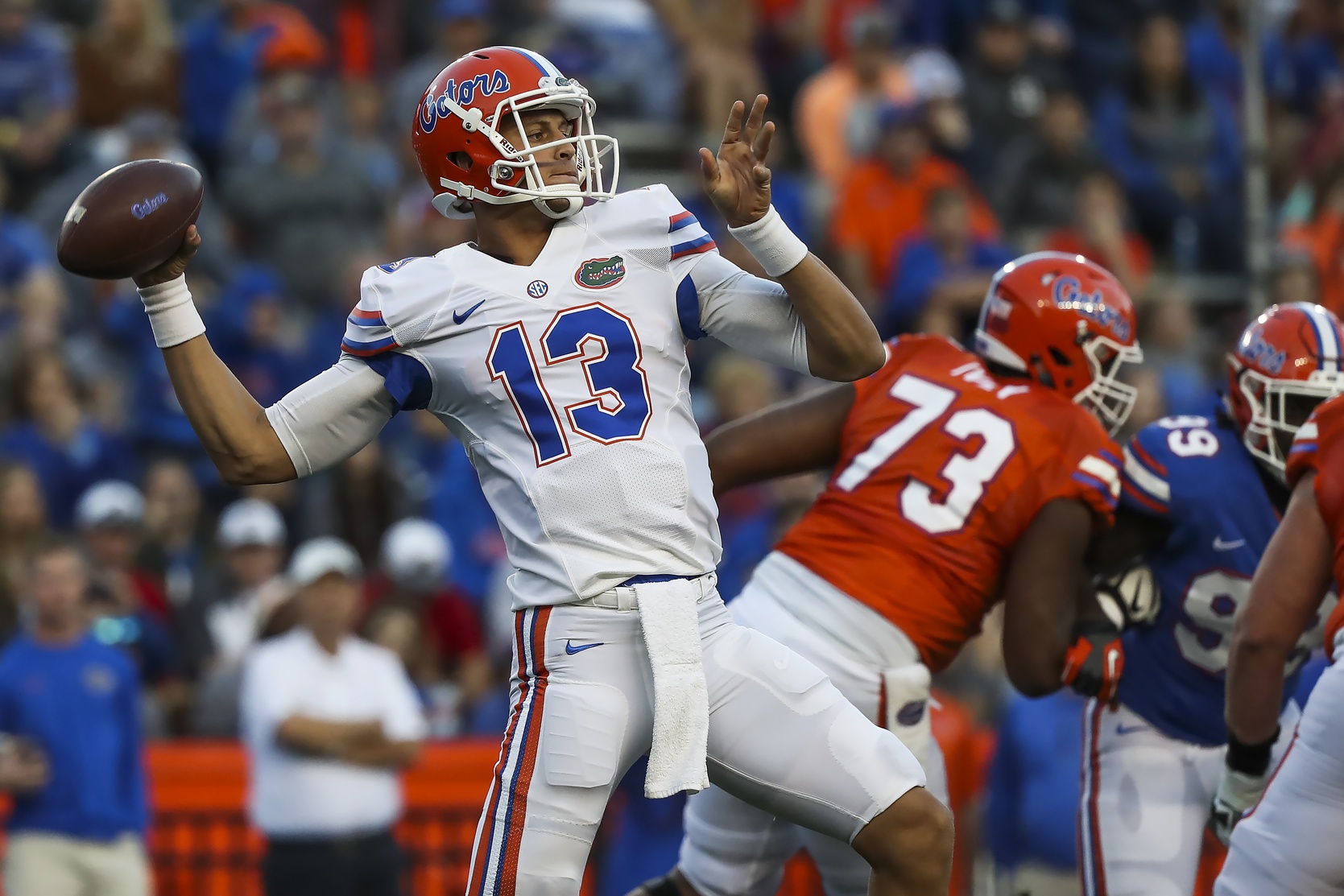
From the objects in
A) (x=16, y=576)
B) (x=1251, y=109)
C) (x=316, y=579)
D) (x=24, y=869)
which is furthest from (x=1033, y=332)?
(x=1251, y=109)

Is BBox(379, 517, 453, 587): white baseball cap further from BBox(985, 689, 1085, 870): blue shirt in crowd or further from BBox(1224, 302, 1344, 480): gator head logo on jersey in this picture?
BBox(1224, 302, 1344, 480): gator head logo on jersey

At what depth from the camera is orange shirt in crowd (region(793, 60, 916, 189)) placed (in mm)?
11336

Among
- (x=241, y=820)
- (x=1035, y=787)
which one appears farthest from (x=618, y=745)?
(x=241, y=820)

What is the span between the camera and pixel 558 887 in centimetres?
398

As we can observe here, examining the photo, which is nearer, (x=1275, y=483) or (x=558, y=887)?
(x=558, y=887)

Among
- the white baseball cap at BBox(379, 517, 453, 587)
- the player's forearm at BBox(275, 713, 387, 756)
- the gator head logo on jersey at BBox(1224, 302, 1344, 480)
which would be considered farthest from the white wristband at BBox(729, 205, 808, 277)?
the white baseball cap at BBox(379, 517, 453, 587)

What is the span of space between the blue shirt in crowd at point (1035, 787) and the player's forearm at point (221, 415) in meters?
4.20

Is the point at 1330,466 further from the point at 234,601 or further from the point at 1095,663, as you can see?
the point at 234,601

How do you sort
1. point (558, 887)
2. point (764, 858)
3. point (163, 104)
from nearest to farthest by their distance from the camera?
point (558, 887), point (764, 858), point (163, 104)

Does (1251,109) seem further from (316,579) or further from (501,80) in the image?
(501,80)

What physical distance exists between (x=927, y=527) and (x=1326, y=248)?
6600 mm

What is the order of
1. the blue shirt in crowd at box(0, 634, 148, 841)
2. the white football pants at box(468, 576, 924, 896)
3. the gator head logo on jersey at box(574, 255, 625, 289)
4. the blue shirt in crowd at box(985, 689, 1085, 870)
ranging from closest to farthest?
the white football pants at box(468, 576, 924, 896) < the gator head logo on jersey at box(574, 255, 625, 289) < the blue shirt in crowd at box(0, 634, 148, 841) < the blue shirt in crowd at box(985, 689, 1085, 870)

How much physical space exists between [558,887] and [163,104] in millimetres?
7803

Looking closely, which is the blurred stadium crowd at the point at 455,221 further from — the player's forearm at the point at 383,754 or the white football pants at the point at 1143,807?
the white football pants at the point at 1143,807
